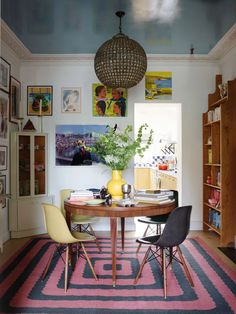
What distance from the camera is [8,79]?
4469 mm

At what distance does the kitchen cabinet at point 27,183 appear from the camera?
455cm

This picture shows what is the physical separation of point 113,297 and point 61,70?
375 centimetres

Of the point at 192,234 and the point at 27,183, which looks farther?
the point at 192,234

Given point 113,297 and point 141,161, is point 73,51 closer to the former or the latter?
point 113,297

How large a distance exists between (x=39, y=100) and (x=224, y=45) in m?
3.01

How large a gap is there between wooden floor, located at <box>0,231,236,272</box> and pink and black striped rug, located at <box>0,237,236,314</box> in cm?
12

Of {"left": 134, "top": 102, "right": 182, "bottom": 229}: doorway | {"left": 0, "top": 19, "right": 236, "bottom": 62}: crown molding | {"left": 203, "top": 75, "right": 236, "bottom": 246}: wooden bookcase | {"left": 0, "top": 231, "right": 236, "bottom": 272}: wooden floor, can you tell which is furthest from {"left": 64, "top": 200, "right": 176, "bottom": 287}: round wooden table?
{"left": 134, "top": 102, "right": 182, "bottom": 229}: doorway

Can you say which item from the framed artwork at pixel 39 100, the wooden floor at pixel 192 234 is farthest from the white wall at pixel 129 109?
the wooden floor at pixel 192 234

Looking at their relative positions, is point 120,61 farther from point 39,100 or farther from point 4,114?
point 39,100

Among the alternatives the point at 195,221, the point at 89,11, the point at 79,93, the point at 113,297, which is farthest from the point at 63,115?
the point at 113,297

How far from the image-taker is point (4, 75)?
430cm

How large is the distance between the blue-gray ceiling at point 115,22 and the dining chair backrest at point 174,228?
2.22m

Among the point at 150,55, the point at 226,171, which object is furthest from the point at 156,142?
the point at 226,171

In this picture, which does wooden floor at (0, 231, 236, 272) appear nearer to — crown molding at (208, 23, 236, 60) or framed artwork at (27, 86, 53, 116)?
framed artwork at (27, 86, 53, 116)
